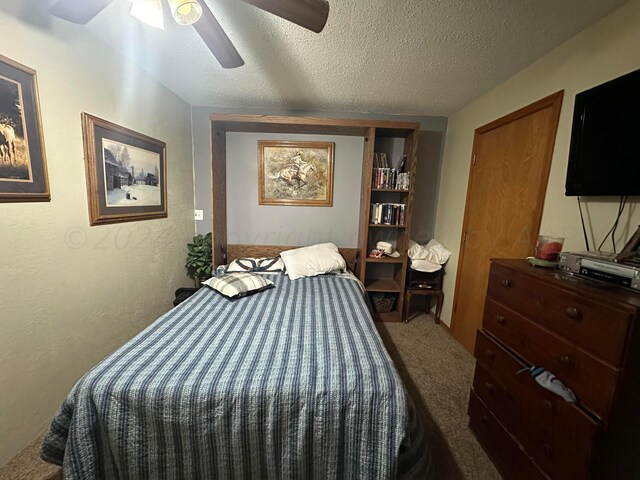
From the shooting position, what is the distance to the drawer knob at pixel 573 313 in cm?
89

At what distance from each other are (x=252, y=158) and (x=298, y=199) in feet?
2.27

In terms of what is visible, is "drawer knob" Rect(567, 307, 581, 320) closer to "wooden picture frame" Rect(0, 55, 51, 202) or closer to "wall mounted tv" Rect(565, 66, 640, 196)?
"wall mounted tv" Rect(565, 66, 640, 196)

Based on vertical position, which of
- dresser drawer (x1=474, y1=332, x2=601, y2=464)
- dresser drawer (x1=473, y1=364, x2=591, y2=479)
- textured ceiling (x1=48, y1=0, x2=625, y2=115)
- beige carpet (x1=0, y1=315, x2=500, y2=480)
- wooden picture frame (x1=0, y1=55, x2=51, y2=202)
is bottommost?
beige carpet (x1=0, y1=315, x2=500, y2=480)

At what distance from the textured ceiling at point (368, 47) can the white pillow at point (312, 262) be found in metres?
1.55

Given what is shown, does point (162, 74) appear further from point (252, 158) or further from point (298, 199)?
point (298, 199)

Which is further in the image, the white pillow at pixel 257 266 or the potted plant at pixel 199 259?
the potted plant at pixel 199 259

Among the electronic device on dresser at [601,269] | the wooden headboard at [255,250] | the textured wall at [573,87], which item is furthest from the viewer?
the wooden headboard at [255,250]

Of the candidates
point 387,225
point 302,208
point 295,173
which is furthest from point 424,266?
point 295,173

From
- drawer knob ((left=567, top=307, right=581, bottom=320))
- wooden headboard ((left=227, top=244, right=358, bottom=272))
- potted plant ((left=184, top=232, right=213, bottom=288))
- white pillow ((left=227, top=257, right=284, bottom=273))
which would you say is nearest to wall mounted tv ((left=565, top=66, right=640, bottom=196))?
drawer knob ((left=567, top=307, right=581, bottom=320))

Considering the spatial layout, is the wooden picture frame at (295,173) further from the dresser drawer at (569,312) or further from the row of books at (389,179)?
the dresser drawer at (569,312)

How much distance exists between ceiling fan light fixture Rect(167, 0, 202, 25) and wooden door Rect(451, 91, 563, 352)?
206 cm

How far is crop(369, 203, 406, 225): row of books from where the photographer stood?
256 cm

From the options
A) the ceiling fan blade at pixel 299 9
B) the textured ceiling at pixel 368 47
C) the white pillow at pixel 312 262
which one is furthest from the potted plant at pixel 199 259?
the ceiling fan blade at pixel 299 9

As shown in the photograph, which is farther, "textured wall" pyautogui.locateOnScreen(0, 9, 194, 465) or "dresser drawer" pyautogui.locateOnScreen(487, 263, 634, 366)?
"textured wall" pyautogui.locateOnScreen(0, 9, 194, 465)
